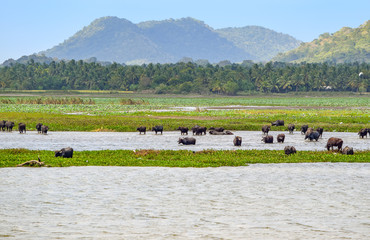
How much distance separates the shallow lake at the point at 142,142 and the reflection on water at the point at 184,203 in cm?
1172

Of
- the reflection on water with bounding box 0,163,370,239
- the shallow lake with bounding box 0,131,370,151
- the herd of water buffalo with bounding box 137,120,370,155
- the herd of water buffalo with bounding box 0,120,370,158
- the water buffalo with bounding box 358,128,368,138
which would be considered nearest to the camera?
the reflection on water with bounding box 0,163,370,239

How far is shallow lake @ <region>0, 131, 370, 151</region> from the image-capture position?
38719 millimetres

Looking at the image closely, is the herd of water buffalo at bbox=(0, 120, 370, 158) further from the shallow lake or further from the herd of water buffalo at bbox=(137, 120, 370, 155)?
the shallow lake

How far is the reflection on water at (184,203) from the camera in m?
15.0

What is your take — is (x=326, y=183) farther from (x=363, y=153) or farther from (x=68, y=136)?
(x=68, y=136)

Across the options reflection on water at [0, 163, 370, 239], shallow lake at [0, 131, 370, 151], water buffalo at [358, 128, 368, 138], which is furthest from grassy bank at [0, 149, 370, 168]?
water buffalo at [358, 128, 368, 138]

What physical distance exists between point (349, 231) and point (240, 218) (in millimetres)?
3232

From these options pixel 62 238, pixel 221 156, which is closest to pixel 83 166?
pixel 221 156

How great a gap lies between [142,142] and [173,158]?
1230 centimetres

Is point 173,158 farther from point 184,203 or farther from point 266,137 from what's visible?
point 266,137

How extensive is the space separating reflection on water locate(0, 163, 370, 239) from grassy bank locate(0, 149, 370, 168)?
1.55 meters

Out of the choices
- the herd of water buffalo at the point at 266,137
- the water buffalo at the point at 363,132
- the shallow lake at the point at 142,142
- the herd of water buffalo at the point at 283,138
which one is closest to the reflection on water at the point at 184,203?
the herd of water buffalo at the point at 266,137

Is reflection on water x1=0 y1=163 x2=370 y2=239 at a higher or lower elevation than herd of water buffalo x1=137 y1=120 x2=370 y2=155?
lower

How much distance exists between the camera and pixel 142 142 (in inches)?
1686
